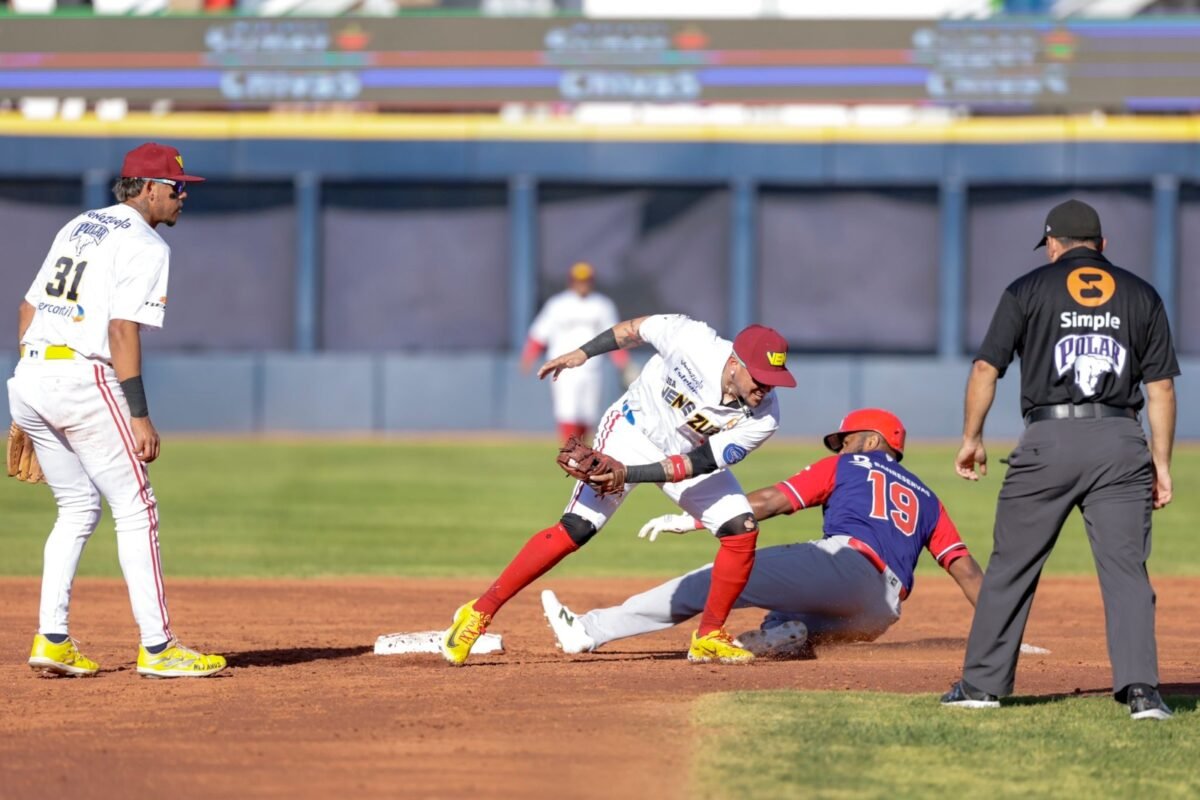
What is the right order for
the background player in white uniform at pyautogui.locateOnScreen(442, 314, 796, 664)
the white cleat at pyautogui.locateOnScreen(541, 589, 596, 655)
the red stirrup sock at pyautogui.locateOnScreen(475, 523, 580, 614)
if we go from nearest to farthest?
the background player in white uniform at pyautogui.locateOnScreen(442, 314, 796, 664) < the red stirrup sock at pyautogui.locateOnScreen(475, 523, 580, 614) < the white cleat at pyautogui.locateOnScreen(541, 589, 596, 655)

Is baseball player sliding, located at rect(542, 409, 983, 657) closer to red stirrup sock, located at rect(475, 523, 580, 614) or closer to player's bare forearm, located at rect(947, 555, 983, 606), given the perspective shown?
player's bare forearm, located at rect(947, 555, 983, 606)

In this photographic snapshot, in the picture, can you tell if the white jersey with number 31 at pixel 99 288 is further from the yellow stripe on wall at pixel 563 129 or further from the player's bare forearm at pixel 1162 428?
the yellow stripe on wall at pixel 563 129

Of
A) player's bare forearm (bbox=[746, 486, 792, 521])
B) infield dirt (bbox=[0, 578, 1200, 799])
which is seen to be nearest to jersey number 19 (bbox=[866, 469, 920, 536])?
player's bare forearm (bbox=[746, 486, 792, 521])

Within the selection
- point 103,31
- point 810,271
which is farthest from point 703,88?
point 103,31

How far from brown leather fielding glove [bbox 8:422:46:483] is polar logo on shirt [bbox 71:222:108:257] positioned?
83 centimetres

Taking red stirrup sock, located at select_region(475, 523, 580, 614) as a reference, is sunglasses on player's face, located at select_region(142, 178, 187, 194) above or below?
above

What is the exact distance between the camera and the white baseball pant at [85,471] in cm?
663

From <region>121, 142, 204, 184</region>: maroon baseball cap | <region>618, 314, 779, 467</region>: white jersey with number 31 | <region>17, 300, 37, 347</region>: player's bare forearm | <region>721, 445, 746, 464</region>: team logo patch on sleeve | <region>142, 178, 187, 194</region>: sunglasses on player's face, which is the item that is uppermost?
<region>121, 142, 204, 184</region>: maroon baseball cap

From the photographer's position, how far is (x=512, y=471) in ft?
61.3

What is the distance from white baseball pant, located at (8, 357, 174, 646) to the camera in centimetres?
663

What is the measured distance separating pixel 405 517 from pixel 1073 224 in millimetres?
9332

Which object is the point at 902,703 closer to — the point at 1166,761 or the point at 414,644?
the point at 1166,761

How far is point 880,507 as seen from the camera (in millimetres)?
7867

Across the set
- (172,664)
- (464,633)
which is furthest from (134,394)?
(464,633)
